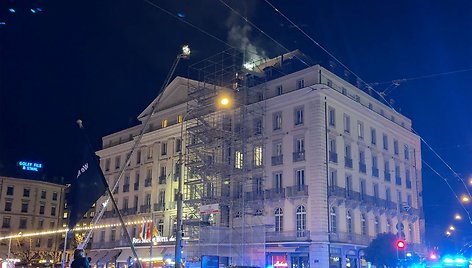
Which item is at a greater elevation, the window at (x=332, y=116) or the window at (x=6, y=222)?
the window at (x=332, y=116)

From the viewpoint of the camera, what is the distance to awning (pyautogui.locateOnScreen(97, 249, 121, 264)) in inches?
2248

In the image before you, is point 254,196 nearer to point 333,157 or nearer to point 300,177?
point 300,177

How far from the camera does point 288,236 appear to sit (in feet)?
136

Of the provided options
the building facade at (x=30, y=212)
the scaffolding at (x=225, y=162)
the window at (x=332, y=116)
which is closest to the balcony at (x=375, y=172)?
the window at (x=332, y=116)

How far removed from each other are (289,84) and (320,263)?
15.7m

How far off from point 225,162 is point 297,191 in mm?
8249

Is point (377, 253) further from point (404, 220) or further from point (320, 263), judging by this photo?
point (404, 220)

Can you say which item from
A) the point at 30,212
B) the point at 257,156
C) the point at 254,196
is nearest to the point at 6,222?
the point at 30,212

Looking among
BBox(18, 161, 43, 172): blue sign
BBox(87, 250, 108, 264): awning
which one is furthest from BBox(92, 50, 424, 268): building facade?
BBox(18, 161, 43, 172): blue sign

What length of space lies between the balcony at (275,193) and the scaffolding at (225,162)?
0.83m

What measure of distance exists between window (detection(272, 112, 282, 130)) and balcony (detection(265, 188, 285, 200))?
221 inches

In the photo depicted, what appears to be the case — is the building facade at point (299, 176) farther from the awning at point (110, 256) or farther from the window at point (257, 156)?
the awning at point (110, 256)

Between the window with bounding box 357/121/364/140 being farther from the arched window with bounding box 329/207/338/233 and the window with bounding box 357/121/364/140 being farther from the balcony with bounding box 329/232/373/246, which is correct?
the balcony with bounding box 329/232/373/246

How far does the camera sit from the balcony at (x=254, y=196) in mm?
44219
